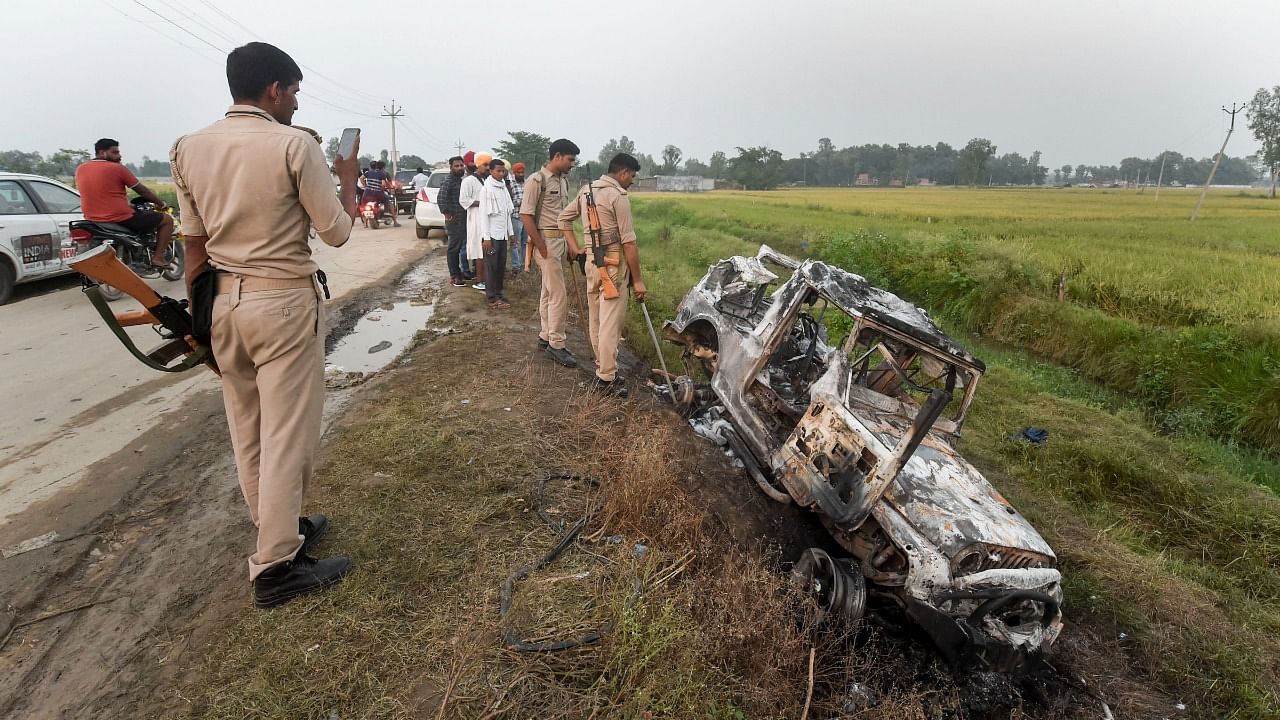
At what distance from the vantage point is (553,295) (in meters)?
6.15

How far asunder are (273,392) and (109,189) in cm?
631

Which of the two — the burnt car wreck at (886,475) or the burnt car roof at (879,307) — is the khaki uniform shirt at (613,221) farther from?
the burnt car roof at (879,307)

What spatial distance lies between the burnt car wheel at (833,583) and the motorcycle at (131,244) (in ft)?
21.6

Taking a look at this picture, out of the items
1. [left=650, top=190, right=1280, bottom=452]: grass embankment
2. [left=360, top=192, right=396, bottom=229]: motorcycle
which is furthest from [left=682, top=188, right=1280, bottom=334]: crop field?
[left=360, top=192, right=396, bottom=229]: motorcycle

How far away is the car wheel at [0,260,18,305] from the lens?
675cm

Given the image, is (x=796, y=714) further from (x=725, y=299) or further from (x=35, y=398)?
(x=35, y=398)

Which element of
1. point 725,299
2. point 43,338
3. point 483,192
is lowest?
point 43,338

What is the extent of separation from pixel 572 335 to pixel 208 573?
4.94 metres

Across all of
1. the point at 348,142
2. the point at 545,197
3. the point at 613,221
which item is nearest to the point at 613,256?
the point at 613,221

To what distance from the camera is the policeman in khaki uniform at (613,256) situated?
5082mm

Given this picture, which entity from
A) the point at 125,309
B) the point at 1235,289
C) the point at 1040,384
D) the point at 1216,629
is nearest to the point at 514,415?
the point at 1216,629

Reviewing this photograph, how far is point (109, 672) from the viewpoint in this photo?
228cm

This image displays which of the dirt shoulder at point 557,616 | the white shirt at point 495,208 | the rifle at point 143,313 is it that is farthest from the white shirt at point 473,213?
the rifle at point 143,313

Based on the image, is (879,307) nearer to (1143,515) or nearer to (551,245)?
(1143,515)
